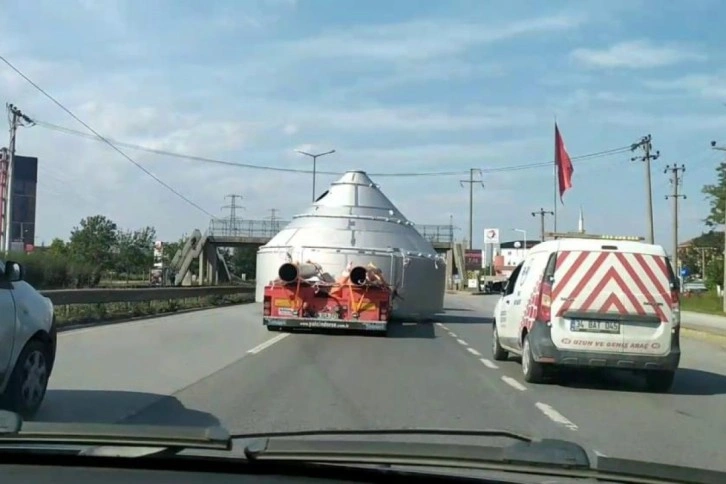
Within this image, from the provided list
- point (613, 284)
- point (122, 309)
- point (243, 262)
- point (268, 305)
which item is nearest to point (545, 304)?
point (613, 284)

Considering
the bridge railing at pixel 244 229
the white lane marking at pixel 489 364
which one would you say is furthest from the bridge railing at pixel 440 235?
the white lane marking at pixel 489 364

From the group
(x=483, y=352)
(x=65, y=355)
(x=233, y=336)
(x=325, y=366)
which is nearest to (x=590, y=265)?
(x=325, y=366)

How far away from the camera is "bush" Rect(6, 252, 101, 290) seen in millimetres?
42875

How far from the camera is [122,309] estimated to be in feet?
93.9

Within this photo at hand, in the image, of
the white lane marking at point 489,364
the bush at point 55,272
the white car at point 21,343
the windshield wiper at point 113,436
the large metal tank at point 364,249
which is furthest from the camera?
the bush at point 55,272

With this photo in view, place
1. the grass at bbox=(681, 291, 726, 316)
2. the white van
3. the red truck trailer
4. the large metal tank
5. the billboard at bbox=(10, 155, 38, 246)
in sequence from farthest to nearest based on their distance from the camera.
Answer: the billboard at bbox=(10, 155, 38, 246) < the grass at bbox=(681, 291, 726, 316) < the large metal tank < the red truck trailer < the white van

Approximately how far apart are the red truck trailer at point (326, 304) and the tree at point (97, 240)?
2377 inches

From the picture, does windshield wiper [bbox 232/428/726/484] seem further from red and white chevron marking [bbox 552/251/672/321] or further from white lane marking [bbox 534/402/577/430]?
red and white chevron marking [bbox 552/251/672/321]

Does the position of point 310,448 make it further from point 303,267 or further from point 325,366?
point 303,267

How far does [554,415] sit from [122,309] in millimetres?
20560

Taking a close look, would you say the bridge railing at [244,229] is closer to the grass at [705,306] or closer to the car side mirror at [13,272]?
the grass at [705,306]

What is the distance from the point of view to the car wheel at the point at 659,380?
12836mm

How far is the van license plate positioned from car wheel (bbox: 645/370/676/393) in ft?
3.36

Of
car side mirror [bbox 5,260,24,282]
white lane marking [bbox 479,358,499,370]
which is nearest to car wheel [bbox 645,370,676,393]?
white lane marking [bbox 479,358,499,370]
